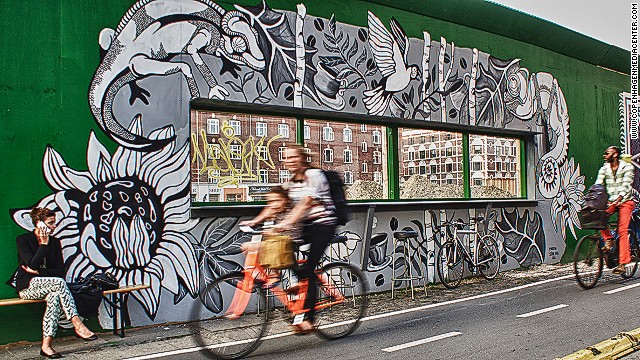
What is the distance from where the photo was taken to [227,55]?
908 cm

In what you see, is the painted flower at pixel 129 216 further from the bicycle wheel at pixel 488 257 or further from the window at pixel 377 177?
the bicycle wheel at pixel 488 257

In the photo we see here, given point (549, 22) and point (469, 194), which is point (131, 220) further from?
point (549, 22)

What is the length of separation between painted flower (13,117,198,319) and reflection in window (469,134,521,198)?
6.44 meters

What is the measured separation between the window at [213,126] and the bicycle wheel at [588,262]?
5.71 metres

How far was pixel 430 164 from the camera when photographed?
12.0 meters

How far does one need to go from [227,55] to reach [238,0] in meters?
0.81

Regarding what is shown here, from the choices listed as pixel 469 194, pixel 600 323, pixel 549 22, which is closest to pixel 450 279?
pixel 469 194

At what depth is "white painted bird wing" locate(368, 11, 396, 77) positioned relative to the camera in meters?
11.0

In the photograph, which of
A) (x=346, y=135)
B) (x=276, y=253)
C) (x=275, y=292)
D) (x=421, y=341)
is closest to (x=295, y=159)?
(x=276, y=253)

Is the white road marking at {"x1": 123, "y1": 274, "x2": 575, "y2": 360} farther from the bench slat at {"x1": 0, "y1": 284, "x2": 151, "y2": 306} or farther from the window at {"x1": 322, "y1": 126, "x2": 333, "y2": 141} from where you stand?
the window at {"x1": 322, "y1": 126, "x2": 333, "y2": 141}

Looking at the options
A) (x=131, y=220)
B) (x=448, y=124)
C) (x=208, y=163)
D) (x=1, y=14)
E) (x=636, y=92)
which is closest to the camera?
(x=1, y=14)

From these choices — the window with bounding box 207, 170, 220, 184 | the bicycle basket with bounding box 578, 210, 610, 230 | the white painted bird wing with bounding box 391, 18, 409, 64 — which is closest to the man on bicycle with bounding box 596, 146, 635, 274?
the bicycle basket with bounding box 578, 210, 610, 230

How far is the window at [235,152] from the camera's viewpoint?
30.5 ft

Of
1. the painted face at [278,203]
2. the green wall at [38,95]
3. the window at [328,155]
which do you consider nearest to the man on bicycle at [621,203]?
the window at [328,155]
